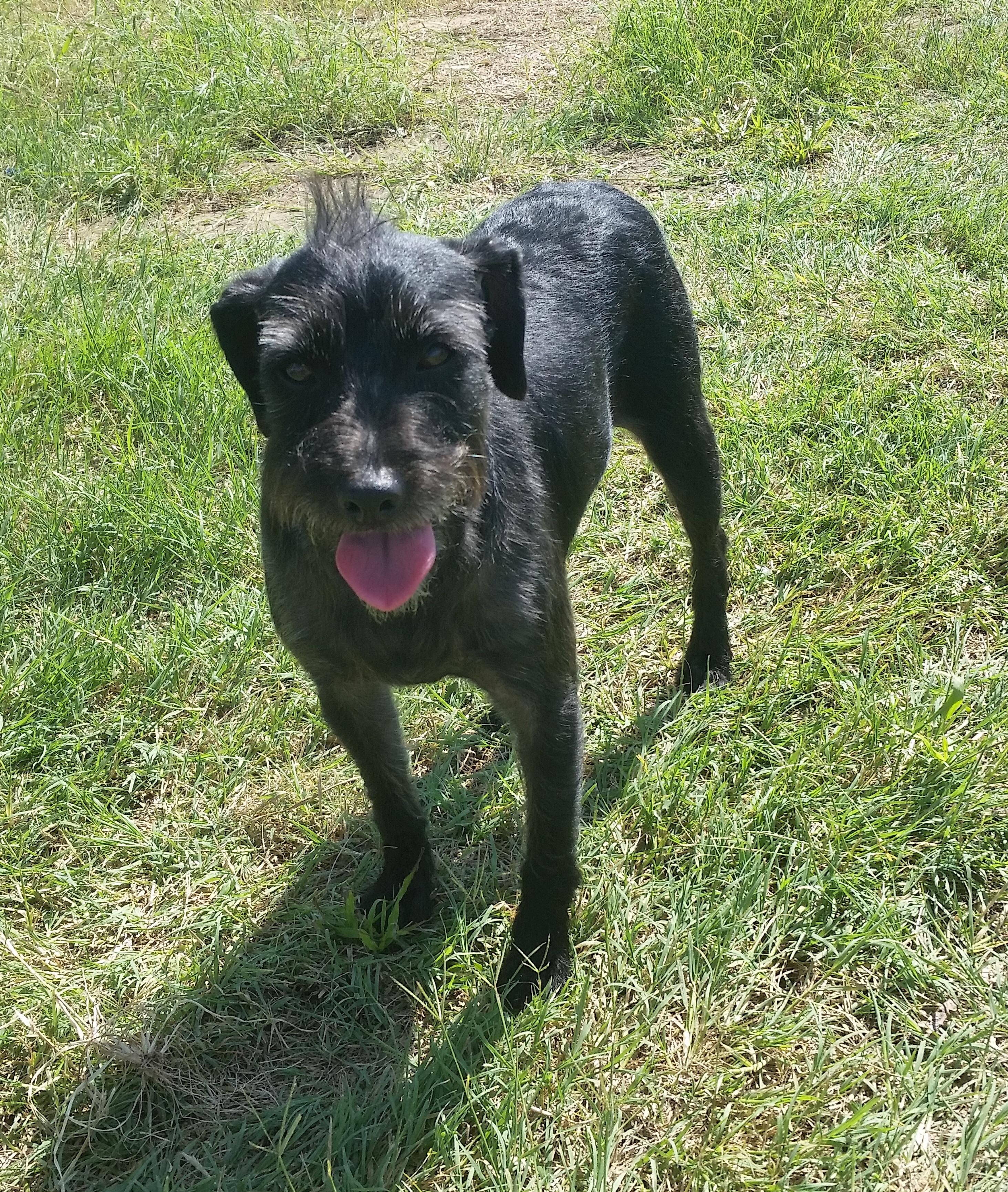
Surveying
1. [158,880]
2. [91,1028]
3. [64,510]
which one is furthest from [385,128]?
[91,1028]

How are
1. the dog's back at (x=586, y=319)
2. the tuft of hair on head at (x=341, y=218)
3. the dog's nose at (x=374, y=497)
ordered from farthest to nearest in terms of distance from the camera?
the dog's back at (x=586, y=319) → the tuft of hair on head at (x=341, y=218) → the dog's nose at (x=374, y=497)

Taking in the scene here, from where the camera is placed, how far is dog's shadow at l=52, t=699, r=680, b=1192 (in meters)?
2.73

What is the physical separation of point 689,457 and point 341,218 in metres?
1.65

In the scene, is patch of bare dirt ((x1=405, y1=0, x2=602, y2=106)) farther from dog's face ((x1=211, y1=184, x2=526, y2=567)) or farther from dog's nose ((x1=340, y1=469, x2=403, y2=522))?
dog's nose ((x1=340, y1=469, x2=403, y2=522))

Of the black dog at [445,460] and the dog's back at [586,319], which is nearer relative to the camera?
the black dog at [445,460]

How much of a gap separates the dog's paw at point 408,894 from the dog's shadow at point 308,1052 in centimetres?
6

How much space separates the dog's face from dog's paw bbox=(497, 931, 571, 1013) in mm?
1309

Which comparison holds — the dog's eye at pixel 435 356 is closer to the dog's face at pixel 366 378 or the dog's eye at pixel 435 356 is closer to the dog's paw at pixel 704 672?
the dog's face at pixel 366 378

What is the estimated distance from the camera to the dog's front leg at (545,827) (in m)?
2.86

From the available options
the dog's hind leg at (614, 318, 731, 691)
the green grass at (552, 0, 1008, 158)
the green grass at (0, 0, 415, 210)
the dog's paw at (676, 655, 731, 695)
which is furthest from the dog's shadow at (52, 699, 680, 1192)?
the green grass at (552, 0, 1008, 158)

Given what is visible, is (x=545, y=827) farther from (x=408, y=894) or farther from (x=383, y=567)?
(x=383, y=567)

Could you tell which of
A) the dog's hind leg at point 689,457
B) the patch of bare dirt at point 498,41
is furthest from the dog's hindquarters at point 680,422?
the patch of bare dirt at point 498,41

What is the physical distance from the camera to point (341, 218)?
2.70 metres

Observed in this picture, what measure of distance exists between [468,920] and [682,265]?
13.9ft
